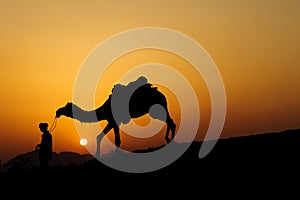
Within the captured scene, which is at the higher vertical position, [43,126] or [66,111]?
[66,111]

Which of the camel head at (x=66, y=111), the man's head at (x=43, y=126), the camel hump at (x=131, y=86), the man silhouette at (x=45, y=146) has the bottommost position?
the man silhouette at (x=45, y=146)

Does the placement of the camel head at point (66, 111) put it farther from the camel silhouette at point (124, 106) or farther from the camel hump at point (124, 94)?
the camel hump at point (124, 94)

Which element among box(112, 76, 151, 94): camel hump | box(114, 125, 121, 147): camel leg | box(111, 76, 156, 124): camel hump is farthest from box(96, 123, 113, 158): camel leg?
box(112, 76, 151, 94): camel hump

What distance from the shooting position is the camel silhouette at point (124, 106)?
2473 cm

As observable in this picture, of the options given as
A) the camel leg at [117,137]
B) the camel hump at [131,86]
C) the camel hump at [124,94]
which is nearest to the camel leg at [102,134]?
the camel leg at [117,137]

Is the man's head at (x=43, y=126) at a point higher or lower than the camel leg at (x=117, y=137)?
higher

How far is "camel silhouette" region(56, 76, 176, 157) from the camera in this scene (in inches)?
974

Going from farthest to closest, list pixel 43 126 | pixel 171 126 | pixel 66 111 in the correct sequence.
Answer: pixel 171 126 → pixel 66 111 → pixel 43 126

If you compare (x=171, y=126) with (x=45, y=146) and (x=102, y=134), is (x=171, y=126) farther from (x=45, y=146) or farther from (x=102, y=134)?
(x=45, y=146)

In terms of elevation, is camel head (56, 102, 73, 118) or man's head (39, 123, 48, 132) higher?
camel head (56, 102, 73, 118)

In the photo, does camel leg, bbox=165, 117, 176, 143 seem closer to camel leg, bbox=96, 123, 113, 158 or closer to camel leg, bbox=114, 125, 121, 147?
camel leg, bbox=114, 125, 121, 147

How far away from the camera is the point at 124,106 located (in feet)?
81.7

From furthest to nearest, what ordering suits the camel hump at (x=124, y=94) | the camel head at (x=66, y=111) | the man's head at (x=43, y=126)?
1. the camel head at (x=66, y=111)
2. the camel hump at (x=124, y=94)
3. the man's head at (x=43, y=126)

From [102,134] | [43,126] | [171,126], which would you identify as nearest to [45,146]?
[43,126]
